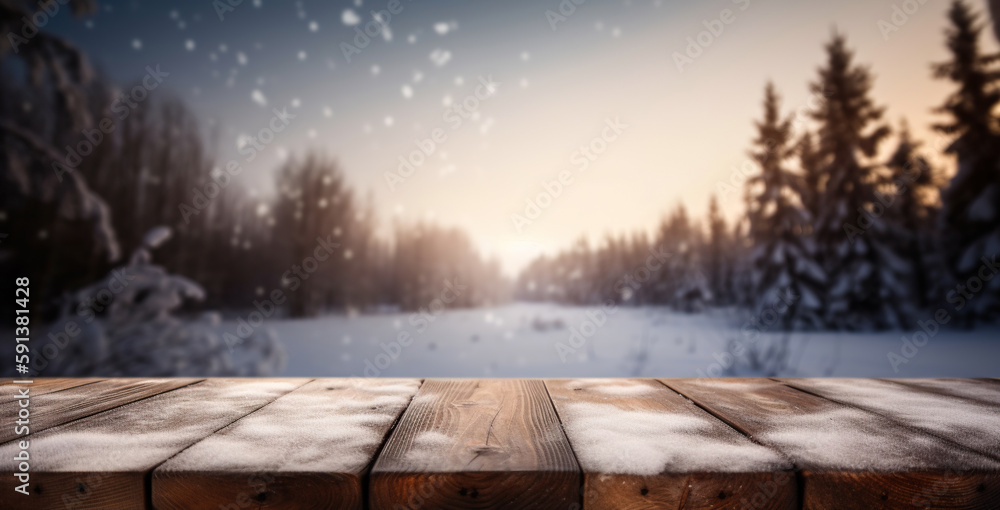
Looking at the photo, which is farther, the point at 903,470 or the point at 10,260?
the point at 10,260

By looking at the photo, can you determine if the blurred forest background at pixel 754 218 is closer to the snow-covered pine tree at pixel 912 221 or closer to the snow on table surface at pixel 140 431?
the snow-covered pine tree at pixel 912 221

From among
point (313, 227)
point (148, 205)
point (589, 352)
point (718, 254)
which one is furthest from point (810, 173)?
point (148, 205)

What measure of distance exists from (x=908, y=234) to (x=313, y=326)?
21.6 metres

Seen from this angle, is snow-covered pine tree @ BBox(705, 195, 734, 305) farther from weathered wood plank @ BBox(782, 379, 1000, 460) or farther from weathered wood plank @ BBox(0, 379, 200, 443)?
weathered wood plank @ BBox(0, 379, 200, 443)

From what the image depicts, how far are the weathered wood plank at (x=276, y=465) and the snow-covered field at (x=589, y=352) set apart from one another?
8.62 meters

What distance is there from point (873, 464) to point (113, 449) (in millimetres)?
1815

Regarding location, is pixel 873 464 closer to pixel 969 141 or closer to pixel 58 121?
pixel 58 121

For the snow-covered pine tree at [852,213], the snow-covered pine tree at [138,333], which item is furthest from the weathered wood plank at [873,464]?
the snow-covered pine tree at [852,213]

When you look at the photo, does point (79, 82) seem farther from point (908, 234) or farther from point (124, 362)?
point (908, 234)

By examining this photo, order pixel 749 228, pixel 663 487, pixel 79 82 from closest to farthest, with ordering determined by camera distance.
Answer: pixel 663 487, pixel 79 82, pixel 749 228

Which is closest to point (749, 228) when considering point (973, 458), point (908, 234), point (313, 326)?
point (908, 234)

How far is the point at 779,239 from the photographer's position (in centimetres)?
1598

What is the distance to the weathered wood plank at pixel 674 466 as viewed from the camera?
930 millimetres

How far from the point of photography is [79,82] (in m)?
6.11
